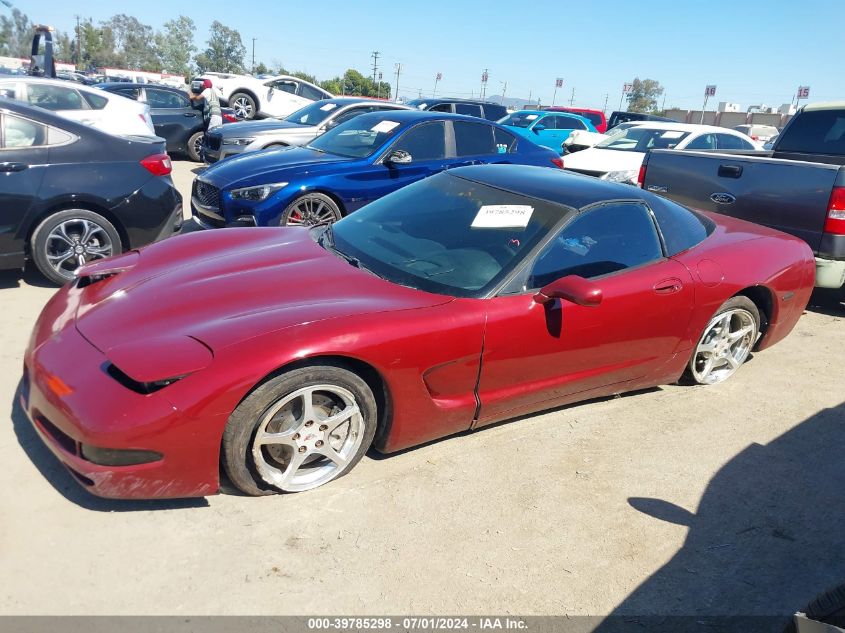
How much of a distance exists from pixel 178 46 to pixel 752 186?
372 feet

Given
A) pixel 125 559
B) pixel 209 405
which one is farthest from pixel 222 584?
pixel 209 405

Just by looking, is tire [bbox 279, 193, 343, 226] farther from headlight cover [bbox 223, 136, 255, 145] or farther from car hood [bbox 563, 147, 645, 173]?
car hood [bbox 563, 147, 645, 173]

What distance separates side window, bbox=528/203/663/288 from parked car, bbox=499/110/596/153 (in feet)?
38.3

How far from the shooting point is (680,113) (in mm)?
50812

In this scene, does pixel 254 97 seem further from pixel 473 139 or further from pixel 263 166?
pixel 263 166

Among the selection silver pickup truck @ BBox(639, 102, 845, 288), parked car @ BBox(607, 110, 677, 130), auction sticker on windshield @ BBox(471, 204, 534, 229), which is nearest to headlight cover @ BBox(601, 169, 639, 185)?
silver pickup truck @ BBox(639, 102, 845, 288)

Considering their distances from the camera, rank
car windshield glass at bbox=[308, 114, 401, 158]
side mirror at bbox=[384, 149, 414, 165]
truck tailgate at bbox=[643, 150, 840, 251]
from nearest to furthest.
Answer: truck tailgate at bbox=[643, 150, 840, 251] → side mirror at bbox=[384, 149, 414, 165] → car windshield glass at bbox=[308, 114, 401, 158]

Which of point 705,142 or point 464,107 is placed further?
point 464,107

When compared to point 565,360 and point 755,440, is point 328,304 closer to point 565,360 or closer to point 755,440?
point 565,360

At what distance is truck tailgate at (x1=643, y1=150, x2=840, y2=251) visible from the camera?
5207 millimetres

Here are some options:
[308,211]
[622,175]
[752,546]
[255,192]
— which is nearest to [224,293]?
[752,546]

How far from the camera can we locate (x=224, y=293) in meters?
3.03

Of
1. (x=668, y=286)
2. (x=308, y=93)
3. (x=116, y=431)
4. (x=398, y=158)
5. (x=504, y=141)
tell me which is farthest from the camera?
(x=308, y=93)

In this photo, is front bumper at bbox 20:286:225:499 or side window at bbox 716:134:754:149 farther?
side window at bbox 716:134:754:149
